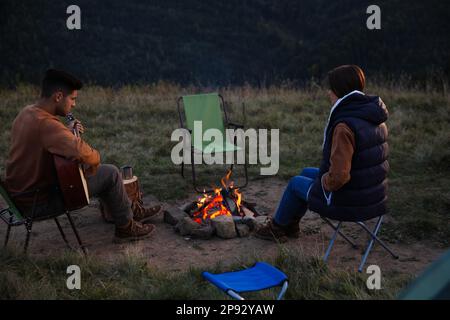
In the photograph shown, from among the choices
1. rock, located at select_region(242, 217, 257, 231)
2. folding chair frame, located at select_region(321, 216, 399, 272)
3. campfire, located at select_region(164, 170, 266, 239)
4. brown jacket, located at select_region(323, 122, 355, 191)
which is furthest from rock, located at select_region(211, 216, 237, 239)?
brown jacket, located at select_region(323, 122, 355, 191)

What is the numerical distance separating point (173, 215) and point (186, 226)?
10.6 inches

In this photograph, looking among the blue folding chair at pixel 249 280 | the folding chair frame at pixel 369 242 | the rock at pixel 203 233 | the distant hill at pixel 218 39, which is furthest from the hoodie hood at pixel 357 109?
the distant hill at pixel 218 39

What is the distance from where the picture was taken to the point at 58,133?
370 centimetres

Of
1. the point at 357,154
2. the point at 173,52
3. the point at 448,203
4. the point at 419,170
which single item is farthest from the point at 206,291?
the point at 173,52

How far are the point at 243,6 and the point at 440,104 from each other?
4550 centimetres

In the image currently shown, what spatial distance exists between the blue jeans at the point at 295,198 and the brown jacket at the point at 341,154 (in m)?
0.46

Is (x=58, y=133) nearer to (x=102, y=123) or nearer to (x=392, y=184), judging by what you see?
(x=392, y=184)

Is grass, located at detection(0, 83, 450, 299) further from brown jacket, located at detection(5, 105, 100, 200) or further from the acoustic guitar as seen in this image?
brown jacket, located at detection(5, 105, 100, 200)

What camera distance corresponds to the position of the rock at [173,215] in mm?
4820

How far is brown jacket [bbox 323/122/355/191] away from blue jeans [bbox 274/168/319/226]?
0.46 meters

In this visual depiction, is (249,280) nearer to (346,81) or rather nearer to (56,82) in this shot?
(346,81)

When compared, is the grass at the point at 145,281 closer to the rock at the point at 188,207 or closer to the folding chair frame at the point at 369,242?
the folding chair frame at the point at 369,242

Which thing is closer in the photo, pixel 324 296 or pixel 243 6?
pixel 324 296

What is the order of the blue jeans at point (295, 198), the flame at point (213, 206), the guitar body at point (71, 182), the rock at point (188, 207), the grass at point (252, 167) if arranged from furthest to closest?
the rock at point (188, 207)
the flame at point (213, 206)
the blue jeans at point (295, 198)
the guitar body at point (71, 182)
the grass at point (252, 167)
